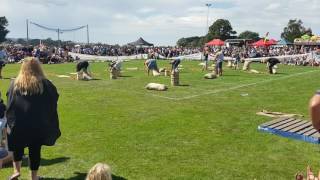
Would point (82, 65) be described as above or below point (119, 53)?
below

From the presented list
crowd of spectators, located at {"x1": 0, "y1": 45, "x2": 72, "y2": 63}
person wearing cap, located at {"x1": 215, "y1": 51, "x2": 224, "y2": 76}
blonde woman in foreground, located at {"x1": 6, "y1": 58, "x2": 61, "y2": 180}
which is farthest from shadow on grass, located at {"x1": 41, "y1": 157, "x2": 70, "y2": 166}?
crowd of spectators, located at {"x1": 0, "y1": 45, "x2": 72, "y2": 63}

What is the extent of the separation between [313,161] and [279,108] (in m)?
6.95

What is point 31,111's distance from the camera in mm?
6574

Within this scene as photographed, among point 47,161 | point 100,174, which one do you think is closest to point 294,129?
point 47,161

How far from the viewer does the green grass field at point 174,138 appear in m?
8.15

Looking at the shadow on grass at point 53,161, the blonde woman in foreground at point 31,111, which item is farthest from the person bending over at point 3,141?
the blonde woman in foreground at point 31,111

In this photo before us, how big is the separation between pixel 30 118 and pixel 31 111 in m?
0.10

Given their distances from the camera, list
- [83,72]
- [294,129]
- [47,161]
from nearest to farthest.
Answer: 1. [47,161]
2. [294,129]
3. [83,72]

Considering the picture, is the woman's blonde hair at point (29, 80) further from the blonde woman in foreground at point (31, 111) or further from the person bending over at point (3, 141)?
the person bending over at point (3, 141)

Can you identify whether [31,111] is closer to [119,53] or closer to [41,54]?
[41,54]

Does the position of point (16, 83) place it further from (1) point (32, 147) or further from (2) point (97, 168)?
(2) point (97, 168)

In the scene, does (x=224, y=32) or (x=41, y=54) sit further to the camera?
(x=224, y=32)

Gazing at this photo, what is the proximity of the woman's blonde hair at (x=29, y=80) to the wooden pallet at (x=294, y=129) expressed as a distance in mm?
5399

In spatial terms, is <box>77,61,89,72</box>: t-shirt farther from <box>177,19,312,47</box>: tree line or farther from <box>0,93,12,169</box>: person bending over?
<box>177,19,312,47</box>: tree line
